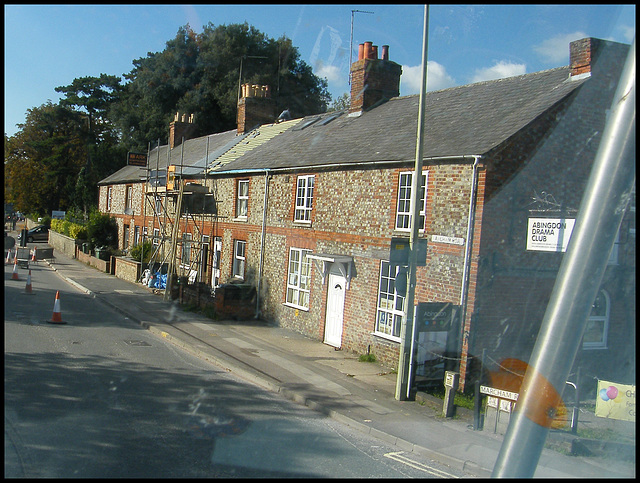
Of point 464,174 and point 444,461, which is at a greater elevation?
point 464,174

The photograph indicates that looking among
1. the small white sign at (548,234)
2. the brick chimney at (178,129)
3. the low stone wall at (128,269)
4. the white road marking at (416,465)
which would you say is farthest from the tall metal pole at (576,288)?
the brick chimney at (178,129)

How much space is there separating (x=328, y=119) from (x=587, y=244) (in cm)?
1830

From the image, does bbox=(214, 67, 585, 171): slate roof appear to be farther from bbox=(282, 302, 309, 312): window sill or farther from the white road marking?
the white road marking

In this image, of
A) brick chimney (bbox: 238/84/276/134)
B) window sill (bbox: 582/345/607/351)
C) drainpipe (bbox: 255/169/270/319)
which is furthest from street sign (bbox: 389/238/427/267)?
brick chimney (bbox: 238/84/276/134)

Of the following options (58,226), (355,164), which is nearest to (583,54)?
(355,164)

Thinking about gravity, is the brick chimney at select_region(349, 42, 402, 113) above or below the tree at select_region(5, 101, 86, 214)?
above

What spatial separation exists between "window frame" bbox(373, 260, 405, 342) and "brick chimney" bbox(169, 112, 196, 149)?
2511cm

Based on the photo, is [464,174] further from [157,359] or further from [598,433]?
[157,359]

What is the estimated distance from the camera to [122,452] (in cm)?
640

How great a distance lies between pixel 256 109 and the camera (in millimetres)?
27703

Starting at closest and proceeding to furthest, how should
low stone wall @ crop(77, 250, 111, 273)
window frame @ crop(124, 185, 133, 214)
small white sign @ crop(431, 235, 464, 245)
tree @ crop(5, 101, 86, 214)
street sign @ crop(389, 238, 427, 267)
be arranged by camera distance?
street sign @ crop(389, 238, 427, 267) → small white sign @ crop(431, 235, 464, 245) → tree @ crop(5, 101, 86, 214) → low stone wall @ crop(77, 250, 111, 273) → window frame @ crop(124, 185, 133, 214)

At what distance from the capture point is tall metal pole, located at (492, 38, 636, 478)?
2588 mm

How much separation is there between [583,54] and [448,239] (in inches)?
197

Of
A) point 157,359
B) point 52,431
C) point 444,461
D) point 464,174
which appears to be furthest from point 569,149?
point 52,431
